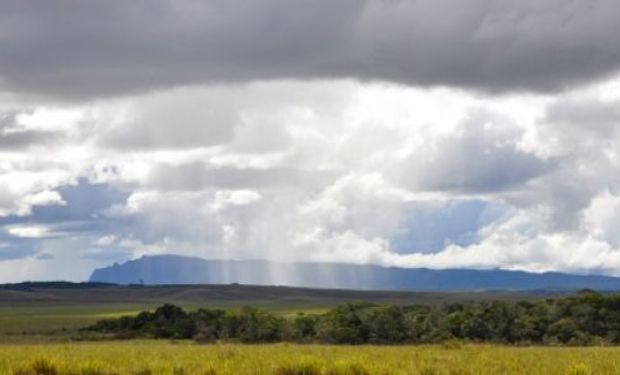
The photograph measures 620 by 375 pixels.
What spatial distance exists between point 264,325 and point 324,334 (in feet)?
25.2

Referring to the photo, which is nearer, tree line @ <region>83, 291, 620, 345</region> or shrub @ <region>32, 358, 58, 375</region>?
shrub @ <region>32, 358, 58, 375</region>

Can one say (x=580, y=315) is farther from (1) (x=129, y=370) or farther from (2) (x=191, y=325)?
(1) (x=129, y=370)

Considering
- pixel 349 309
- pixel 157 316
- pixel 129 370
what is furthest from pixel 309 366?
pixel 157 316

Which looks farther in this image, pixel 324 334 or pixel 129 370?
pixel 324 334

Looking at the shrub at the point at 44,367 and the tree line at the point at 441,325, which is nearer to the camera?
the shrub at the point at 44,367

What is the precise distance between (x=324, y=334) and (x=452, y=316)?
12.3m

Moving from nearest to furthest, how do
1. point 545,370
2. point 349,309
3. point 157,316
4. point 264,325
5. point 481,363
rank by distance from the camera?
point 545,370
point 481,363
point 264,325
point 349,309
point 157,316

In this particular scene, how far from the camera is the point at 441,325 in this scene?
9362cm

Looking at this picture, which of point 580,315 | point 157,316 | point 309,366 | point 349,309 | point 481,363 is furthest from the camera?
point 157,316

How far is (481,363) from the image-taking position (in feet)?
110

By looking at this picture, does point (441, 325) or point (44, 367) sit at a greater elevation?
point (441, 325)

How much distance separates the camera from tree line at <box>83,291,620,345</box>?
8844 centimetres

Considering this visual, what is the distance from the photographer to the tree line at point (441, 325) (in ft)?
290

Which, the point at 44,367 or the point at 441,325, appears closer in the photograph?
the point at 44,367
